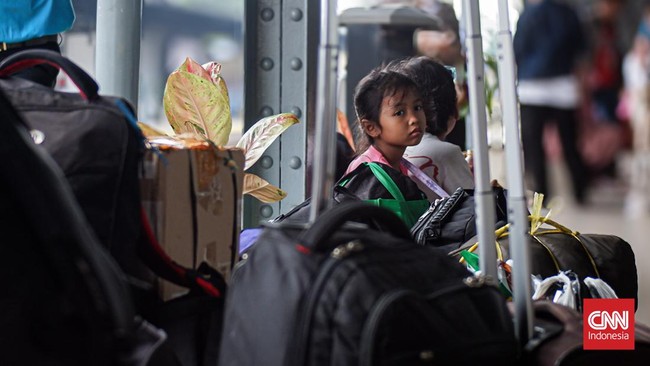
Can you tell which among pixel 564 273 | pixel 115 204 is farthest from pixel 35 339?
pixel 564 273

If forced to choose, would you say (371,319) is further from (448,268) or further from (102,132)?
(102,132)

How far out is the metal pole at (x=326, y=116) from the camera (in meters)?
1.43

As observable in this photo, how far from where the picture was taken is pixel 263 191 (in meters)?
2.40

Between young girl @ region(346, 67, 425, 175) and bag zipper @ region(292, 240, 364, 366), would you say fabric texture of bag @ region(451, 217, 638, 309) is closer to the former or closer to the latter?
Answer: young girl @ region(346, 67, 425, 175)

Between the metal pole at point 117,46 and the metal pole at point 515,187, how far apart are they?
1.47 metres

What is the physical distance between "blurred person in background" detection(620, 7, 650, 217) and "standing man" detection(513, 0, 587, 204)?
0.16ft

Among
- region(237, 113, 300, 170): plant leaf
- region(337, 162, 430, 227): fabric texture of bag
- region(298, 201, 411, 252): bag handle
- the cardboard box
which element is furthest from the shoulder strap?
region(298, 201, 411, 252): bag handle

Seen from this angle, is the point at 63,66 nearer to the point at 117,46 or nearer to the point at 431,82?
the point at 117,46

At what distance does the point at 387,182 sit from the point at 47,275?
1.35 meters

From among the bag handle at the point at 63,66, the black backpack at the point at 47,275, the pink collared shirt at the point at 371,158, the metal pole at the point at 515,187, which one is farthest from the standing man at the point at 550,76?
the pink collared shirt at the point at 371,158

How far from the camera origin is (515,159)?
150cm

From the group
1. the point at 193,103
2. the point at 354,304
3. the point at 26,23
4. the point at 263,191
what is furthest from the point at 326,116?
the point at 26,23

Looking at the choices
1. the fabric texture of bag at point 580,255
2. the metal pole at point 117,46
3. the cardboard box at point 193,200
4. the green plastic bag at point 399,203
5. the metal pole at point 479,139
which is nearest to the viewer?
the metal pole at point 479,139

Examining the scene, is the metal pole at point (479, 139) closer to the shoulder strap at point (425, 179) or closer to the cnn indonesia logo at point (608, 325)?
the cnn indonesia logo at point (608, 325)
